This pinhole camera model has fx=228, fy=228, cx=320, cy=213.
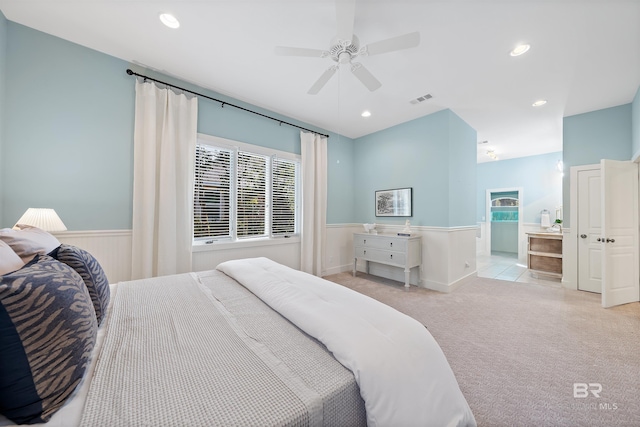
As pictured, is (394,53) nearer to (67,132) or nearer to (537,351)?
(537,351)

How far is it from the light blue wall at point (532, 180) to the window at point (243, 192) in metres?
6.10

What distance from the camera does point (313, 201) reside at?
4.12 meters

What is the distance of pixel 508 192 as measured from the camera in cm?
656

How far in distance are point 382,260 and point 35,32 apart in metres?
4.87

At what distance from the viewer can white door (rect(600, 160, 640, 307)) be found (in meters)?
2.94

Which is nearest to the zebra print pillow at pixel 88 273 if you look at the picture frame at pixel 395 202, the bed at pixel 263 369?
the bed at pixel 263 369

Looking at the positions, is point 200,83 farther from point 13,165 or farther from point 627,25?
point 627,25

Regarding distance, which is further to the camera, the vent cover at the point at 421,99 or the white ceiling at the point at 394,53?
the vent cover at the point at 421,99

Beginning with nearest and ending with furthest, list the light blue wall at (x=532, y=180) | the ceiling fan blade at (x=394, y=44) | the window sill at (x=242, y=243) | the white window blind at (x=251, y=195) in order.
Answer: the ceiling fan blade at (x=394, y=44) → the window sill at (x=242, y=243) → the white window blind at (x=251, y=195) → the light blue wall at (x=532, y=180)

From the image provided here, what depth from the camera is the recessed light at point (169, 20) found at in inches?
76.4

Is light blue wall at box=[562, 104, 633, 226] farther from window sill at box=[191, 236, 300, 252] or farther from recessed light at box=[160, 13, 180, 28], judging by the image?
recessed light at box=[160, 13, 180, 28]

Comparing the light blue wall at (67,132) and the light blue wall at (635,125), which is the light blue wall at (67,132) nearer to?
the light blue wall at (67,132)

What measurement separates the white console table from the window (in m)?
1.35

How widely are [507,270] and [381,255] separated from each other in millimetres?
3180
